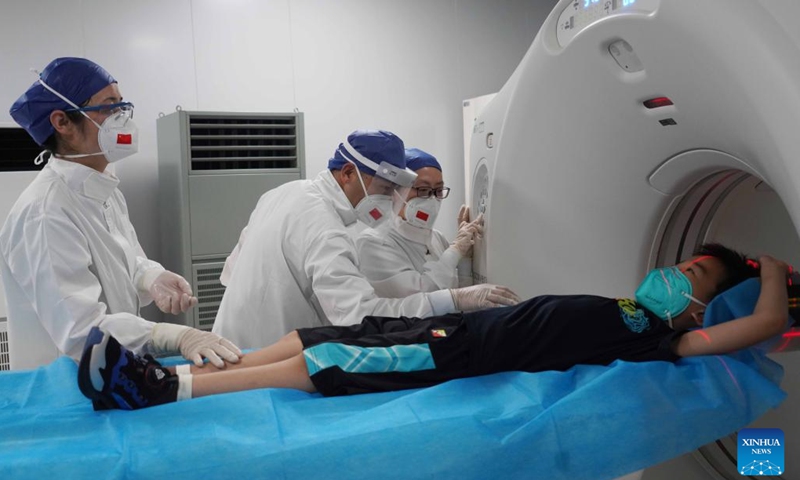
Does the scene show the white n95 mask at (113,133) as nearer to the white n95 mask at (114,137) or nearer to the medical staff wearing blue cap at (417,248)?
the white n95 mask at (114,137)

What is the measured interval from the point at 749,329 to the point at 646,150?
47 centimetres

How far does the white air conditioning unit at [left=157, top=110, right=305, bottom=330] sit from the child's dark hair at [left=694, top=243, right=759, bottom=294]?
2.30 meters

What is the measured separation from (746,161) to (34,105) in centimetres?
167

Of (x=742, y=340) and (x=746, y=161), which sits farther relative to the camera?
(x=742, y=340)

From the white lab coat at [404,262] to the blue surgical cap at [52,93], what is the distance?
0.94 metres

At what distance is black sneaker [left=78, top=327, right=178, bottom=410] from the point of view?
1.35 m

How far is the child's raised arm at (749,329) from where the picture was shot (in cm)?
166

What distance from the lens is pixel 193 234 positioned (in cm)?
363

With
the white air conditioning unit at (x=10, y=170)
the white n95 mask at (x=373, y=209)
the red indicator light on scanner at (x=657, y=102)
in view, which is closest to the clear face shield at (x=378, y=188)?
the white n95 mask at (x=373, y=209)

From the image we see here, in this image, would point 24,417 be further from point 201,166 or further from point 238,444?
point 201,166

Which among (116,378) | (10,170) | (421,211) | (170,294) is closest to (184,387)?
(116,378)

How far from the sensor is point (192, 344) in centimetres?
167

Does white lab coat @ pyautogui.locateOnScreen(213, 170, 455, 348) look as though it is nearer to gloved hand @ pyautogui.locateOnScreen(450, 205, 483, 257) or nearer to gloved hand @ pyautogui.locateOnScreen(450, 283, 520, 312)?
gloved hand @ pyautogui.locateOnScreen(450, 283, 520, 312)

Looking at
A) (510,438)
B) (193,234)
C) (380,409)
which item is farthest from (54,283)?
(193,234)
